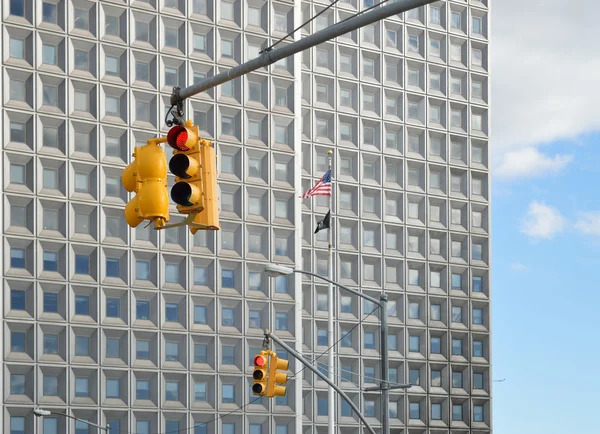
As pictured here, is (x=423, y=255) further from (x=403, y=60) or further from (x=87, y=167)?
(x=87, y=167)

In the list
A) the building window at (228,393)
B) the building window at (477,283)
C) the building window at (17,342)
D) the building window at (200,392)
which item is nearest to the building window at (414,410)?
the building window at (477,283)

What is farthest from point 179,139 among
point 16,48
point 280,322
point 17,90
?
point 280,322

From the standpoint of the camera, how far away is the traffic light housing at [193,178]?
10109 mm

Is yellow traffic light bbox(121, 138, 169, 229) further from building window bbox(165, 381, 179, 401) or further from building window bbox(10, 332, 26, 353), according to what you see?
building window bbox(165, 381, 179, 401)

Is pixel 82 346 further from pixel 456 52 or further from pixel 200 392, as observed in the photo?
pixel 456 52

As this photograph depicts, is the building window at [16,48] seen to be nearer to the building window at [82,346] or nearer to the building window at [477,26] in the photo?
the building window at [82,346]

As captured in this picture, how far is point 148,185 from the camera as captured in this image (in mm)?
10086

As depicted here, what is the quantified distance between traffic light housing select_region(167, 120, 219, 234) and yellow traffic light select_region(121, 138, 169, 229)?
0.37 feet

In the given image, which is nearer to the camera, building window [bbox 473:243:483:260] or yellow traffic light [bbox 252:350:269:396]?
yellow traffic light [bbox 252:350:269:396]

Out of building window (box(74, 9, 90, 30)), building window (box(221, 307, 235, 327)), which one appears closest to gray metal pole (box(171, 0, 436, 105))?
building window (box(74, 9, 90, 30))

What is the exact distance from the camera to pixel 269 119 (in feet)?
215

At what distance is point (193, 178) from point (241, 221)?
177 ft

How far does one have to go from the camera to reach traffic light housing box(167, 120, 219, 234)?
1011 centimetres

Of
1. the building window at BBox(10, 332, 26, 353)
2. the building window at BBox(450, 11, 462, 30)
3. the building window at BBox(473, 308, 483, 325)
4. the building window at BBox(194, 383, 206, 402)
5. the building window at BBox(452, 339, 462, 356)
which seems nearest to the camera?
the building window at BBox(10, 332, 26, 353)
